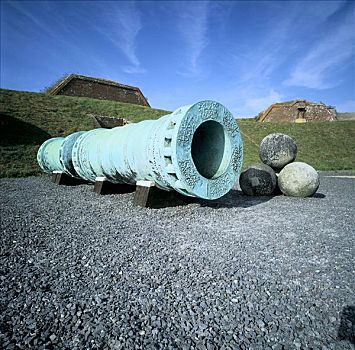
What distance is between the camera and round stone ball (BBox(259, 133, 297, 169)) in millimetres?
6758

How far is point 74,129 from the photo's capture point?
1375 centimetres

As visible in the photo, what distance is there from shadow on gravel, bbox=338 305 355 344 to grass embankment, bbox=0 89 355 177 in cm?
1033

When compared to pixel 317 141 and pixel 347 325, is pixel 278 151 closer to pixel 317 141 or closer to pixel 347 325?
pixel 347 325

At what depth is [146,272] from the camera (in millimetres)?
2379

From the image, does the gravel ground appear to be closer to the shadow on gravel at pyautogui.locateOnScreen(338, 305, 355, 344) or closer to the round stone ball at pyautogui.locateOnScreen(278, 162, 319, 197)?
the shadow on gravel at pyautogui.locateOnScreen(338, 305, 355, 344)

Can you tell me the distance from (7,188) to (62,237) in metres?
4.82

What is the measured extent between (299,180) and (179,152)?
3.83m

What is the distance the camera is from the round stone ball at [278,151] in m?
6.76

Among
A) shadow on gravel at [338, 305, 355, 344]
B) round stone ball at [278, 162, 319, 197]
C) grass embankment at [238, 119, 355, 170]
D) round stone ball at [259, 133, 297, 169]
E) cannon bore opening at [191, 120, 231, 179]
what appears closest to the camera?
shadow on gravel at [338, 305, 355, 344]

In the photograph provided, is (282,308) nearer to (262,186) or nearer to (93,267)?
(93,267)

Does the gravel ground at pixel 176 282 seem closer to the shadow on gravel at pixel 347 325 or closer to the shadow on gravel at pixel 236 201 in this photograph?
the shadow on gravel at pixel 347 325

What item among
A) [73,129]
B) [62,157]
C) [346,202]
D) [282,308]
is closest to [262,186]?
[346,202]

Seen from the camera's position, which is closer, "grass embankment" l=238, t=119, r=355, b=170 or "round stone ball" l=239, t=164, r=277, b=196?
"round stone ball" l=239, t=164, r=277, b=196

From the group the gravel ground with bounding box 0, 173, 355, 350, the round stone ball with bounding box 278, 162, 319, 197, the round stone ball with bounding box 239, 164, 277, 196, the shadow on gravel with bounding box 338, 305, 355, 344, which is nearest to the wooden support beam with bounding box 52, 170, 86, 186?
the gravel ground with bounding box 0, 173, 355, 350
